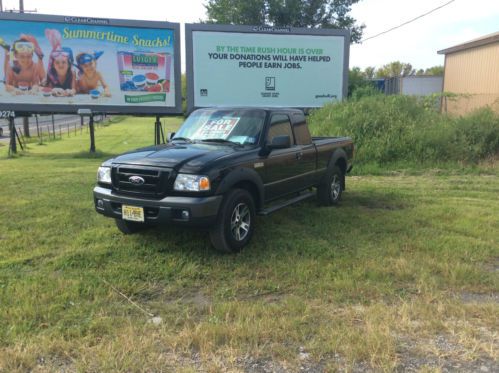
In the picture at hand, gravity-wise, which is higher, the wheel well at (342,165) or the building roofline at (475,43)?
the building roofline at (475,43)

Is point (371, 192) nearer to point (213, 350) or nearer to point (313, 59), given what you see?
point (213, 350)

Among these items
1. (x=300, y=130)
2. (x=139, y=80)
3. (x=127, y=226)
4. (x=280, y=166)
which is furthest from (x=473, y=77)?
(x=127, y=226)

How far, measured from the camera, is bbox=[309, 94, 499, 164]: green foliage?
1309 centimetres

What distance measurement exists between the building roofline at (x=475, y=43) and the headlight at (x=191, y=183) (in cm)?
2100

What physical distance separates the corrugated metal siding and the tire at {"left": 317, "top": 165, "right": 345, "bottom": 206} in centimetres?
1295

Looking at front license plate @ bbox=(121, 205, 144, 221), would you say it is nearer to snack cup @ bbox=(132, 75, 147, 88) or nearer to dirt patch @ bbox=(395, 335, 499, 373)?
dirt patch @ bbox=(395, 335, 499, 373)

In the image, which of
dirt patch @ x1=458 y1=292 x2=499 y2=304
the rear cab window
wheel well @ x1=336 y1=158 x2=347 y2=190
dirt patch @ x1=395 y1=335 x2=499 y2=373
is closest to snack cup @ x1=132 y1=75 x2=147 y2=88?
wheel well @ x1=336 y1=158 x2=347 y2=190

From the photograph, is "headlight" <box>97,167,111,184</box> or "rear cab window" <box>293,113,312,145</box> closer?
"headlight" <box>97,167,111,184</box>

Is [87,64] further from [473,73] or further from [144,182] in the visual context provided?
[473,73]

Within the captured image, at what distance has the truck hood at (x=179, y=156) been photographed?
5.04 meters

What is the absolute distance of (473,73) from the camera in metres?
23.3

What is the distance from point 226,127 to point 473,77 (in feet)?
69.7

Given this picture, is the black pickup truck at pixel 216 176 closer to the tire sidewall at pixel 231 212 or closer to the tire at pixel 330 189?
the tire sidewall at pixel 231 212

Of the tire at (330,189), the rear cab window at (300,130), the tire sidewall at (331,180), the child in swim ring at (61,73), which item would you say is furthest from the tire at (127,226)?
the child in swim ring at (61,73)
